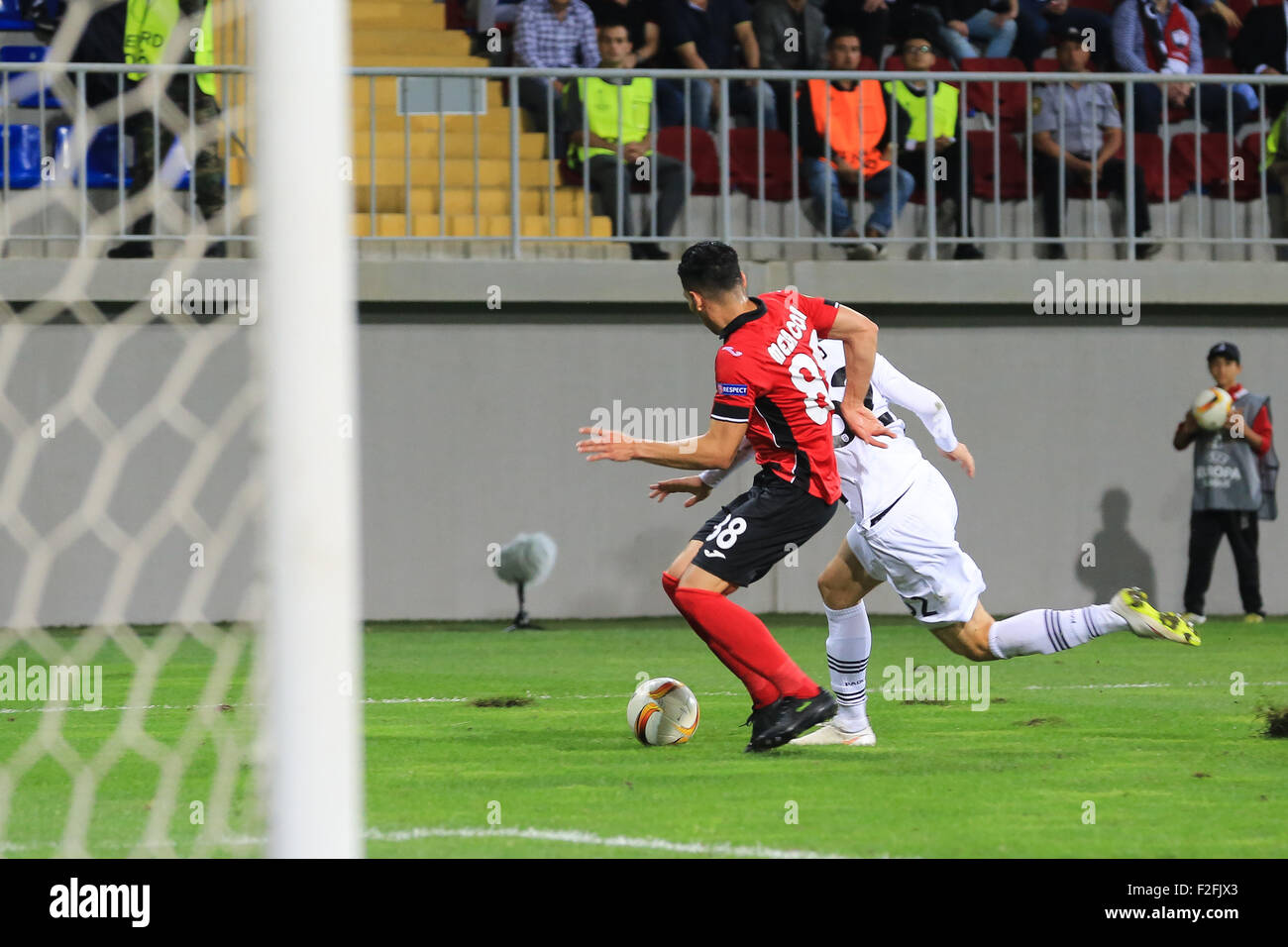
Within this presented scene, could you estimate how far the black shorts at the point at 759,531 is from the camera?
645cm

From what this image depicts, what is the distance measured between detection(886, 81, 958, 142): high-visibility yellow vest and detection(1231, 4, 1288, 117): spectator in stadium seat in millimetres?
3681

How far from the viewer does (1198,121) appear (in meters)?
13.0

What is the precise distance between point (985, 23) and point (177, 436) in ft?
24.8

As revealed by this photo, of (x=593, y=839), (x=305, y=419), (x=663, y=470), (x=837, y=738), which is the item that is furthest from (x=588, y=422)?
(x=305, y=419)

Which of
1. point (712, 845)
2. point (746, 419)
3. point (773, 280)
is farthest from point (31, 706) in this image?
point (773, 280)

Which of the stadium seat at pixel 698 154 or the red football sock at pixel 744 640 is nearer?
the red football sock at pixel 744 640

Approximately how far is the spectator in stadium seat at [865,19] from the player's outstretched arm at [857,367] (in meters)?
7.77

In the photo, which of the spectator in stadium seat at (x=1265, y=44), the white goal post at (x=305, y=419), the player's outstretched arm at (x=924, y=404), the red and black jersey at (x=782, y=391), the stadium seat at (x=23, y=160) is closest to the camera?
the white goal post at (x=305, y=419)

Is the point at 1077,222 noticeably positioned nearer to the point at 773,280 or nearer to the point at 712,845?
the point at 773,280

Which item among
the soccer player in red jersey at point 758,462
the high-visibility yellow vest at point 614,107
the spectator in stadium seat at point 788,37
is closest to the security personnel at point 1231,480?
the spectator in stadium seat at point 788,37

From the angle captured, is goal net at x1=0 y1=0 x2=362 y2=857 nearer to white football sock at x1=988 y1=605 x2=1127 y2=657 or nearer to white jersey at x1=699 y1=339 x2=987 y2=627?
white jersey at x1=699 y1=339 x2=987 y2=627

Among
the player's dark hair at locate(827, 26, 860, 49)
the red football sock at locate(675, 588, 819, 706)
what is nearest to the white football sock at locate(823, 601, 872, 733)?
the red football sock at locate(675, 588, 819, 706)

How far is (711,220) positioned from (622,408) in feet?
5.27

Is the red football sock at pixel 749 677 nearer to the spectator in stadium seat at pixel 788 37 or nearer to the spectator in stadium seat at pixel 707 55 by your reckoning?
the spectator in stadium seat at pixel 707 55
